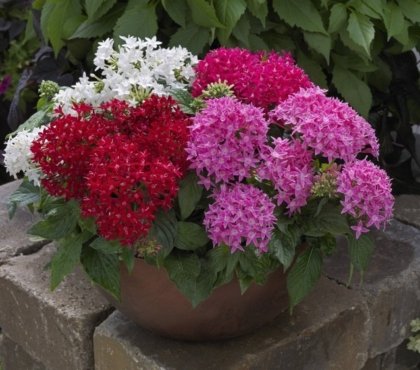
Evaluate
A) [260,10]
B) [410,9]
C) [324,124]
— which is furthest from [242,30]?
[324,124]

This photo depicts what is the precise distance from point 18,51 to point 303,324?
215cm

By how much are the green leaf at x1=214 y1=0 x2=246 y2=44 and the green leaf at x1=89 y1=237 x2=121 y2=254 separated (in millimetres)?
819

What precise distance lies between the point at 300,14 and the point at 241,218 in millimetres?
930

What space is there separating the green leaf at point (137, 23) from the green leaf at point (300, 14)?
352mm

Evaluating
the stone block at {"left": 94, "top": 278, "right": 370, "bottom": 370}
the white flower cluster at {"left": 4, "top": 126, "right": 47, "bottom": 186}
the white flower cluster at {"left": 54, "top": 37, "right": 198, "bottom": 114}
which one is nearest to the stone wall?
the stone block at {"left": 94, "top": 278, "right": 370, "bottom": 370}

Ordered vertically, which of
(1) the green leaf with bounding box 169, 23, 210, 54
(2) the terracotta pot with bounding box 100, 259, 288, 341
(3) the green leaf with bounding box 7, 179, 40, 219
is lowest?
(2) the terracotta pot with bounding box 100, 259, 288, 341

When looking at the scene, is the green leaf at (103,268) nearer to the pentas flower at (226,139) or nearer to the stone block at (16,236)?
the pentas flower at (226,139)

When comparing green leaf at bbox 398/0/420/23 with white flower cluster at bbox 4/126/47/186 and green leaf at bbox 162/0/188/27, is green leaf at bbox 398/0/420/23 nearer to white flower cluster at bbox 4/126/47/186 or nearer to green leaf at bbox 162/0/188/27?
green leaf at bbox 162/0/188/27

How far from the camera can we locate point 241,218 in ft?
4.89

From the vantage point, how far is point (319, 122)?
1.54 meters

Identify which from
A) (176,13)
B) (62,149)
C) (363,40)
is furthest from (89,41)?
(62,149)

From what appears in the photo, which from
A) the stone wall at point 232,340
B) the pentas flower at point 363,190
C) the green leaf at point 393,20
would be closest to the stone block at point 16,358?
the stone wall at point 232,340

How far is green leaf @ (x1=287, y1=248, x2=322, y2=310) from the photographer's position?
162 cm

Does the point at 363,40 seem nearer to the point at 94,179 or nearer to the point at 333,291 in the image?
the point at 333,291
